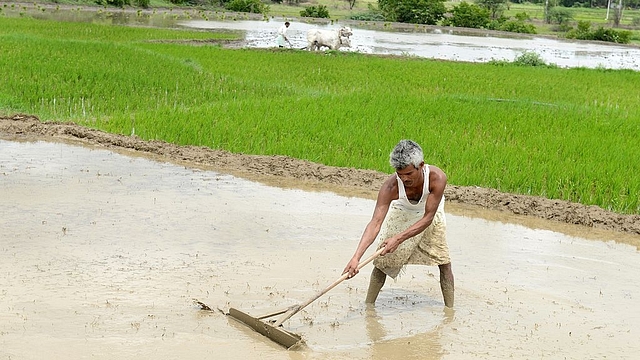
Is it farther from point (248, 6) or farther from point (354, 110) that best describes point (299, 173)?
point (248, 6)

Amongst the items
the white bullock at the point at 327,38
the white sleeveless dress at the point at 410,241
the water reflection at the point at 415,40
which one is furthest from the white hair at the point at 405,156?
the water reflection at the point at 415,40

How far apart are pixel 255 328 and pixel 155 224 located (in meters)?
2.08

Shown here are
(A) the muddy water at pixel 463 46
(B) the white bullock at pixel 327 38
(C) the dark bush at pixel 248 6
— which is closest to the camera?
(B) the white bullock at pixel 327 38

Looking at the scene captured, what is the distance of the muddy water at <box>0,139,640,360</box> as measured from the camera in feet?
13.8

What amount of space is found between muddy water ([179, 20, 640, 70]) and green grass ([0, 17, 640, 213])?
22.6 ft

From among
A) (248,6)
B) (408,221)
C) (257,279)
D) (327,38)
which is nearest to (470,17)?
(248,6)

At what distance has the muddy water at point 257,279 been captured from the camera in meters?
4.21

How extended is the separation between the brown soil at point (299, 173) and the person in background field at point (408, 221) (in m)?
2.54

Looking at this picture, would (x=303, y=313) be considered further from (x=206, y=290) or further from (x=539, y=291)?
(x=539, y=291)

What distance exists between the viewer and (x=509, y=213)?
704cm

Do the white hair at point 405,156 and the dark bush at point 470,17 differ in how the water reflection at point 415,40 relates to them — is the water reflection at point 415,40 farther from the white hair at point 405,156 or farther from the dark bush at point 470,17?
the white hair at point 405,156

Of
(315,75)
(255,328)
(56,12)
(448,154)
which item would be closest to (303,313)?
(255,328)

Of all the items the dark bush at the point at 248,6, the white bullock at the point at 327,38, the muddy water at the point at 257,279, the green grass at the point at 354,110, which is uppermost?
the dark bush at the point at 248,6

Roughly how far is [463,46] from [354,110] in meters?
18.9
